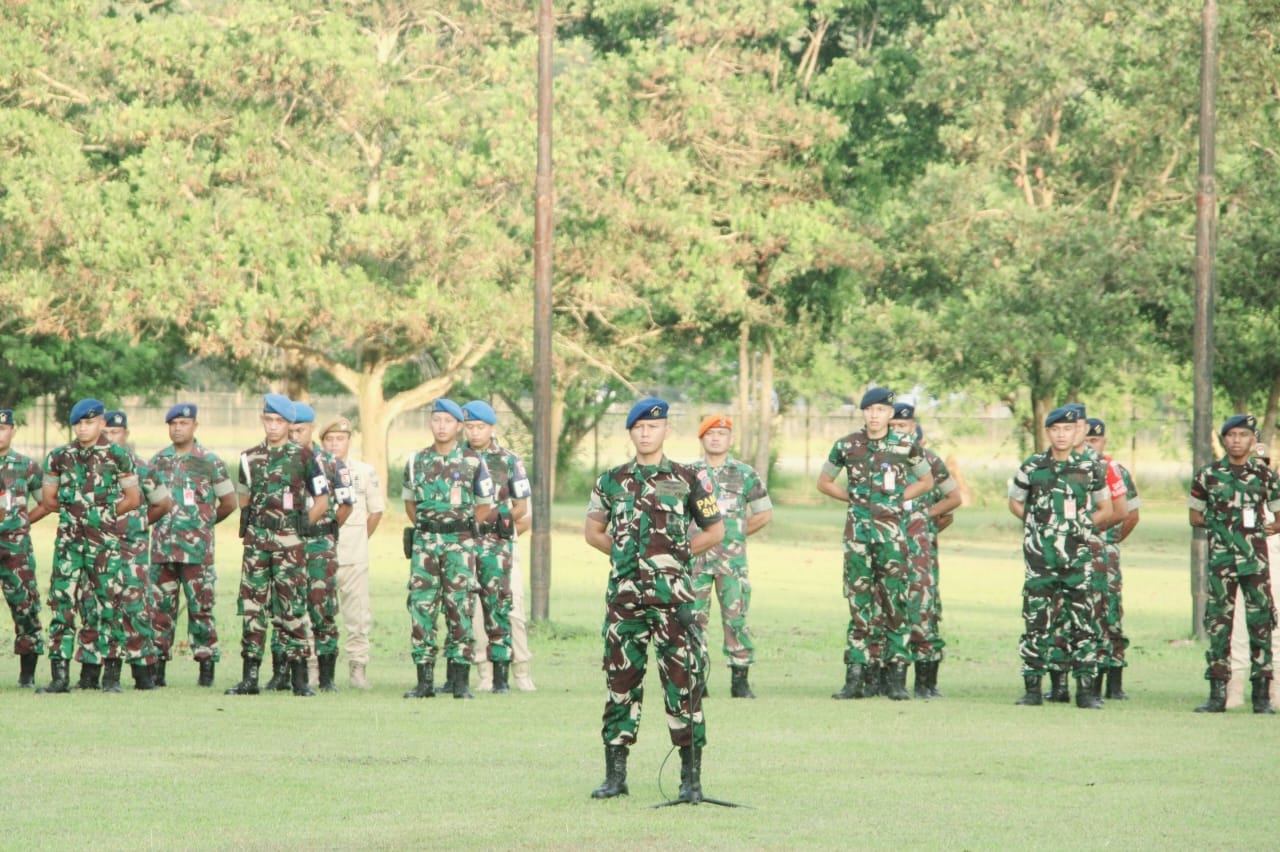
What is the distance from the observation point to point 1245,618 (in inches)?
551

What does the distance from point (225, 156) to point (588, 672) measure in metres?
23.3

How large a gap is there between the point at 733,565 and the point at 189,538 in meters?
4.12

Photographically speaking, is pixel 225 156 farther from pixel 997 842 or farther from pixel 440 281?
pixel 997 842

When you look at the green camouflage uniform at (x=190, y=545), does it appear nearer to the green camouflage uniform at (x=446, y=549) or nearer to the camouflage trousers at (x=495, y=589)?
the green camouflage uniform at (x=446, y=549)

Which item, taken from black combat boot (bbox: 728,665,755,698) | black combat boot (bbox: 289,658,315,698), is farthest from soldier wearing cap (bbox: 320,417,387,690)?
black combat boot (bbox: 728,665,755,698)

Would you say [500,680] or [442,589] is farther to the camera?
[500,680]

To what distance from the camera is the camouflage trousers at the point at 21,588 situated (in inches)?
557

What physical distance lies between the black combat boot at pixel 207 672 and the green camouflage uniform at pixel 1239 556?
23.9ft

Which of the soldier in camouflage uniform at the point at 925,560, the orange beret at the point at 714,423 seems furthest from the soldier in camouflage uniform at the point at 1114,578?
the orange beret at the point at 714,423

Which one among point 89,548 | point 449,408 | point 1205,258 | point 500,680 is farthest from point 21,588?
point 1205,258

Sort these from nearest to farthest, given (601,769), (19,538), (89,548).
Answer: (601,769)
(89,548)
(19,538)

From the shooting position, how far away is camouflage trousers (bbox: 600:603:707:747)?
9609 millimetres

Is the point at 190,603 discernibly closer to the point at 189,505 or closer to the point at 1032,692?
the point at 189,505

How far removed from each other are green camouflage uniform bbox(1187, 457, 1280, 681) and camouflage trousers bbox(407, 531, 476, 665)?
5180mm
